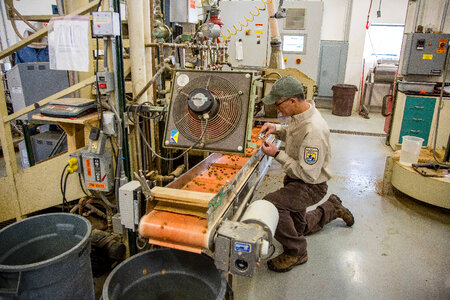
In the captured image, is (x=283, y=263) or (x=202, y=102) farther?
(x=283, y=263)

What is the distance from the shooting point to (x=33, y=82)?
10.0 feet

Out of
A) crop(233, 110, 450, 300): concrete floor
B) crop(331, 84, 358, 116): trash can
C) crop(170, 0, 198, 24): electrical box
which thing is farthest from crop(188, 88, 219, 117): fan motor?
crop(331, 84, 358, 116): trash can

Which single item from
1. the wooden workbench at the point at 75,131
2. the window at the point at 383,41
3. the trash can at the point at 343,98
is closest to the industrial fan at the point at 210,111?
the wooden workbench at the point at 75,131

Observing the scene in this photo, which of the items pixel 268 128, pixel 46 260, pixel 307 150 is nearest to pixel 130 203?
pixel 46 260

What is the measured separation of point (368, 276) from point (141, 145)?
1.74m

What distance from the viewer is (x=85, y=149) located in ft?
6.27

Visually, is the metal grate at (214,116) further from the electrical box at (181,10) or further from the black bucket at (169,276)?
the electrical box at (181,10)

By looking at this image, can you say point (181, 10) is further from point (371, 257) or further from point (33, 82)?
point (371, 257)

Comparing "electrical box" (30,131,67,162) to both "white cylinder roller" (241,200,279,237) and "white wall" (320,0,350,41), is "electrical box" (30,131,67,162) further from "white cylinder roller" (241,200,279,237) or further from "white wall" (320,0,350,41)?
"white wall" (320,0,350,41)

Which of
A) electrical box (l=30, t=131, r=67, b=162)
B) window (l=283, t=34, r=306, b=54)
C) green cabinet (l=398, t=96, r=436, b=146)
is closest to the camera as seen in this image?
electrical box (l=30, t=131, r=67, b=162)

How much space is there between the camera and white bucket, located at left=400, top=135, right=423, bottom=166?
3.12 metres

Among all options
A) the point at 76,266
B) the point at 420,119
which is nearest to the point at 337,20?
the point at 420,119

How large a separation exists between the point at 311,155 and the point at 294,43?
14.9 feet

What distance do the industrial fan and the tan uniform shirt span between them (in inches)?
24.0
